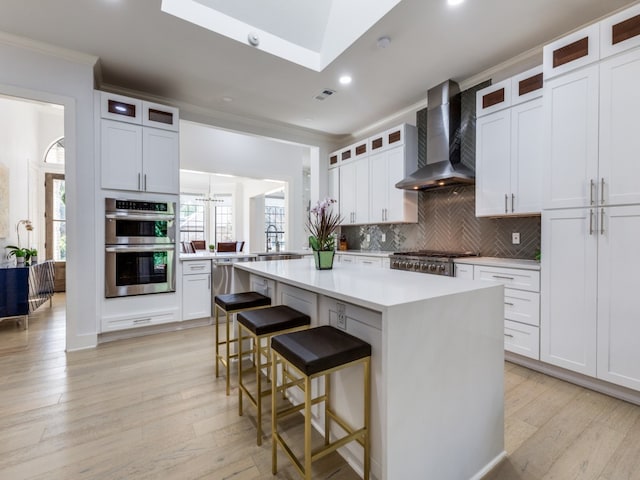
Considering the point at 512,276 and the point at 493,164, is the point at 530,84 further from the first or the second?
the point at 512,276

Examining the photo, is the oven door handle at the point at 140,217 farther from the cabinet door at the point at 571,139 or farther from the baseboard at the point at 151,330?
the cabinet door at the point at 571,139

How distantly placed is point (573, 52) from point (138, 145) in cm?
419

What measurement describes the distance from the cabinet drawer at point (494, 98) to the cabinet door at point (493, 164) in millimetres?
61

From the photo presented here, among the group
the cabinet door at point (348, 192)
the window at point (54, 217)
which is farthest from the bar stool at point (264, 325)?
the window at point (54, 217)

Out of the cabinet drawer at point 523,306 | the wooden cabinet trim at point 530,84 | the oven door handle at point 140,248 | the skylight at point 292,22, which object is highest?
the skylight at point 292,22

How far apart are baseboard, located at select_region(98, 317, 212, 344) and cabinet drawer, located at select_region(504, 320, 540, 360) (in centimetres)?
346

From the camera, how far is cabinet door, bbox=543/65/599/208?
2232 millimetres

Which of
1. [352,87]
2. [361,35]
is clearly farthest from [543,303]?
[352,87]

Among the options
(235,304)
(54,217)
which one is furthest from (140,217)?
(54,217)

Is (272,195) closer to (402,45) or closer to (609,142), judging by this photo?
(402,45)

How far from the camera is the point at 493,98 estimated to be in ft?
10.2

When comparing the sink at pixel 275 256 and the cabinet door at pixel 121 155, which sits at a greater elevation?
the cabinet door at pixel 121 155

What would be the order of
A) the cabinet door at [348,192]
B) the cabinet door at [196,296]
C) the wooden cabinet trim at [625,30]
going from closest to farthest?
the wooden cabinet trim at [625,30]
the cabinet door at [196,296]
the cabinet door at [348,192]

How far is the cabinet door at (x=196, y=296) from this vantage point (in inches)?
151
